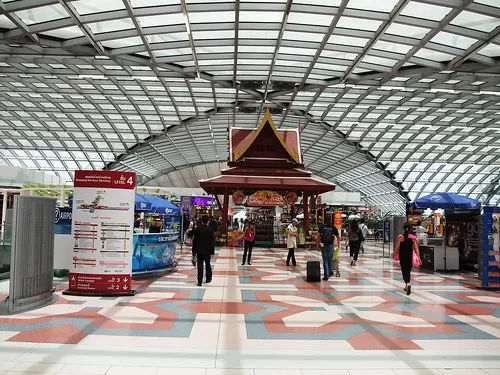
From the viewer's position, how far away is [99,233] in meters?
8.46

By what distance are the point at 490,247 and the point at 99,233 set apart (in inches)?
360

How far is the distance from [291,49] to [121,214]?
16.2 m

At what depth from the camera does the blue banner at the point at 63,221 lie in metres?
10.9

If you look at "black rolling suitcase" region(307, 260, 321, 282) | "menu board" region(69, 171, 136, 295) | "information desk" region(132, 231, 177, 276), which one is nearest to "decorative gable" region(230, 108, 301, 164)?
"information desk" region(132, 231, 177, 276)

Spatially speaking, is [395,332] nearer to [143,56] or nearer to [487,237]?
[487,237]

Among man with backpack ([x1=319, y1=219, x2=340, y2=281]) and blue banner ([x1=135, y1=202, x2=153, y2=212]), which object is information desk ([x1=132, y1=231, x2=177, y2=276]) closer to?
man with backpack ([x1=319, y1=219, x2=340, y2=281])

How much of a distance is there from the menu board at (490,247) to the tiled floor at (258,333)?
691 millimetres

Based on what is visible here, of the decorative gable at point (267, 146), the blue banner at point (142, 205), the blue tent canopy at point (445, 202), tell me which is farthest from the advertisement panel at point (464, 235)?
the blue banner at point (142, 205)

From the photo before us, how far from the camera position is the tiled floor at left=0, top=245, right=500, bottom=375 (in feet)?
15.3

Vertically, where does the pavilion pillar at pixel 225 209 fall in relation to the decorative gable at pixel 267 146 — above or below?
below

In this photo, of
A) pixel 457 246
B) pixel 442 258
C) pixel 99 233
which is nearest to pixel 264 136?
pixel 457 246

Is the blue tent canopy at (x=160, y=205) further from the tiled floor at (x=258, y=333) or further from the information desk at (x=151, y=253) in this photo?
the tiled floor at (x=258, y=333)

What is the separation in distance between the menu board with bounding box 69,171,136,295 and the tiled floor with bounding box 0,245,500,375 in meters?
0.44

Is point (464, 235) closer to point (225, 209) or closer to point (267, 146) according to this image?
point (225, 209)
